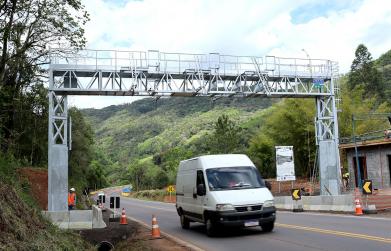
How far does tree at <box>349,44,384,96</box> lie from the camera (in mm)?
81562

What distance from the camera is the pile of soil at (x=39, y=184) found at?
26812 mm

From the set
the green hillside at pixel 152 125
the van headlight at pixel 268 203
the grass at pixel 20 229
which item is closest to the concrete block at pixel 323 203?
the van headlight at pixel 268 203

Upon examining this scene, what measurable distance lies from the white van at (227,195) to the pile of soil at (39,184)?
12841 mm

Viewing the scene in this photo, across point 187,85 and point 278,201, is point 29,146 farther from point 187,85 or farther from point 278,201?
point 278,201

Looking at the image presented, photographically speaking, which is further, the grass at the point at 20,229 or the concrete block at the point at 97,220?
the concrete block at the point at 97,220

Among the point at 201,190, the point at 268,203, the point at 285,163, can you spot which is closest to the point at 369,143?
the point at 285,163

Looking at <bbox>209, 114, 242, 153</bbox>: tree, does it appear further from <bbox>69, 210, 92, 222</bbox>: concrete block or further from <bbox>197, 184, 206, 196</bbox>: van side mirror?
<bbox>197, 184, 206, 196</bbox>: van side mirror

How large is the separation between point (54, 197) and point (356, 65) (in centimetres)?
7247

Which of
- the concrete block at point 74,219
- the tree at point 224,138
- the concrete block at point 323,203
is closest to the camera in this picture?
the concrete block at point 74,219

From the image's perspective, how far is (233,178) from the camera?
1524cm

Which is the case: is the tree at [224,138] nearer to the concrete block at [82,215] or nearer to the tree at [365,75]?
the tree at [365,75]

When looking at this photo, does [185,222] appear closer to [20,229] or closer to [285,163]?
[20,229]

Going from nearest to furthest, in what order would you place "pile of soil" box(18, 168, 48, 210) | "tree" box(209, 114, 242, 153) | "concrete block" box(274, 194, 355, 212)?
1. "concrete block" box(274, 194, 355, 212)
2. "pile of soil" box(18, 168, 48, 210)
3. "tree" box(209, 114, 242, 153)

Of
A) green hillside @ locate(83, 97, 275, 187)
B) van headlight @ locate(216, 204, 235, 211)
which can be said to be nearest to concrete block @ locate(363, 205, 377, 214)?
van headlight @ locate(216, 204, 235, 211)
